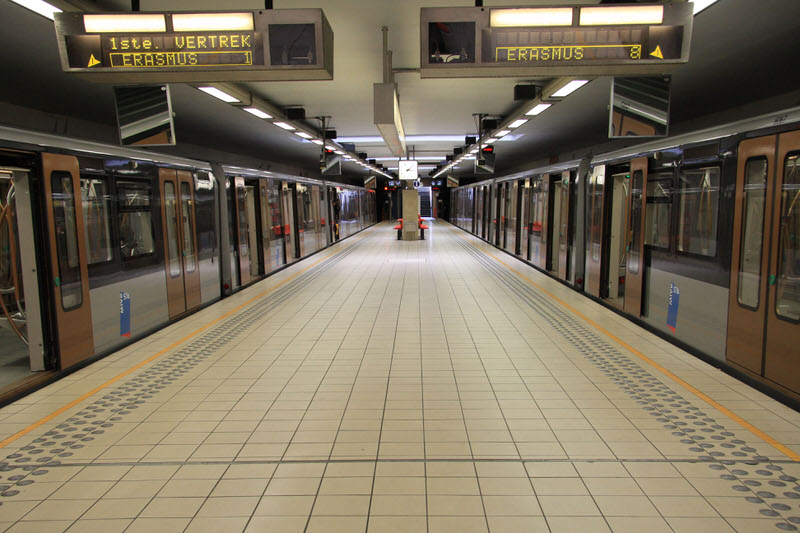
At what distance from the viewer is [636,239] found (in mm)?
6223

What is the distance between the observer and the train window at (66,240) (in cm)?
442

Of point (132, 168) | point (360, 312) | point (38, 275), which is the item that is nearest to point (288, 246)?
point (360, 312)

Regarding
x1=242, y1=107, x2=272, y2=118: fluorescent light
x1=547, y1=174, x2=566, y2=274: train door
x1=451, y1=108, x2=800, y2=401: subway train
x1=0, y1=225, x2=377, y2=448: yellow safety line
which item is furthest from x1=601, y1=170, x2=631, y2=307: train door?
x1=0, y1=225, x2=377, y2=448: yellow safety line

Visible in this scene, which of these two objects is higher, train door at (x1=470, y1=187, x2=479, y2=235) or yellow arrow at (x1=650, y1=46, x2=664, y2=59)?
yellow arrow at (x1=650, y1=46, x2=664, y2=59)

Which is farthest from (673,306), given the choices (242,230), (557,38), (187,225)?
(242,230)

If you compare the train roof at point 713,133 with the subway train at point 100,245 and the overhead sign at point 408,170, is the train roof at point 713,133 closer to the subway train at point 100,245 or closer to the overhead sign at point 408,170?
the subway train at point 100,245

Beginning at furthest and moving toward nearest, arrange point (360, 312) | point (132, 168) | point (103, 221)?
point (360, 312)
point (132, 168)
point (103, 221)

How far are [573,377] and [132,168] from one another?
5529 millimetres

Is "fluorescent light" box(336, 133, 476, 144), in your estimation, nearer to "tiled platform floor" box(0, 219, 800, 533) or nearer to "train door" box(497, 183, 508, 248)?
"train door" box(497, 183, 508, 248)

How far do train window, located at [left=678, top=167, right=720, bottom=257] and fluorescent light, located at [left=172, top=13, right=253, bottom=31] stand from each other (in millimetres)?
4405

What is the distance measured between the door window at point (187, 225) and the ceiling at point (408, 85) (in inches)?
59.1

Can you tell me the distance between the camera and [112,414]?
3.75 meters

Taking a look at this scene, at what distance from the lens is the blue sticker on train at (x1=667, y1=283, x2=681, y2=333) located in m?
5.19

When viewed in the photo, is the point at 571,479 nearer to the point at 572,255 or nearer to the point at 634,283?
the point at 634,283
